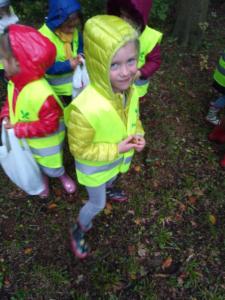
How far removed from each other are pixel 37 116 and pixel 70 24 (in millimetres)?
1096

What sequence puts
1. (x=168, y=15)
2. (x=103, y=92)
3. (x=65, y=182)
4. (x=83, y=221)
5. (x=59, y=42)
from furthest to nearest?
(x=168, y=15) → (x=65, y=182) → (x=59, y=42) → (x=83, y=221) → (x=103, y=92)

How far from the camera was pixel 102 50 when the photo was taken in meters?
2.16


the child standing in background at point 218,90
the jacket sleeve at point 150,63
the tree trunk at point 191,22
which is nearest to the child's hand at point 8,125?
the jacket sleeve at point 150,63

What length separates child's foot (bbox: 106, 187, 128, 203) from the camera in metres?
4.00

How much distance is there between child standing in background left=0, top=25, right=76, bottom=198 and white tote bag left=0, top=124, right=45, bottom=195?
7 cm

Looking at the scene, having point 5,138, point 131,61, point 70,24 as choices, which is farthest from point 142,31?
point 5,138

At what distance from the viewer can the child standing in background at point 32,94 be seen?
2.72 meters

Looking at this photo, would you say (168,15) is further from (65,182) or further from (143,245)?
(143,245)

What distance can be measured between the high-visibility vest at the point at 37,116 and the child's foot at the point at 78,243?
0.69 meters

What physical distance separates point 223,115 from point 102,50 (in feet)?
10.9

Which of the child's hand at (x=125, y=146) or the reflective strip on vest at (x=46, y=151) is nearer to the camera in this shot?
the child's hand at (x=125, y=146)

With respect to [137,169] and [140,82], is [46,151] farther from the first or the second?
[137,169]

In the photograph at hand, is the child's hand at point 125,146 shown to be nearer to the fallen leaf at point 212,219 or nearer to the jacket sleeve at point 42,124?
the jacket sleeve at point 42,124

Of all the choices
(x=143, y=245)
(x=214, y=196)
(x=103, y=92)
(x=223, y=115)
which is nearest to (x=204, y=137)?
(x=223, y=115)
